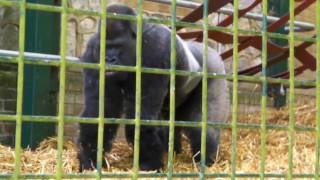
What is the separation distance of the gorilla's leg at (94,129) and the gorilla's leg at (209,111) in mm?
857

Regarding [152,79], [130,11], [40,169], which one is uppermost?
[130,11]

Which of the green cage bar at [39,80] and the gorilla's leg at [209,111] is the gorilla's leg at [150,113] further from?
the green cage bar at [39,80]

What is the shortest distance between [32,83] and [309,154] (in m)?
1.97

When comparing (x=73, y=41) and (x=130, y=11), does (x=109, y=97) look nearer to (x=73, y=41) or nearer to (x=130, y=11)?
(x=130, y=11)

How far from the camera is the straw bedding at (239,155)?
3260 millimetres

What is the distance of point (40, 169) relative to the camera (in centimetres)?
311

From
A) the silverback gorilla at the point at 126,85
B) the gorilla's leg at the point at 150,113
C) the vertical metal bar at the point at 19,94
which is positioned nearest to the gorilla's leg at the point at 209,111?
the silverback gorilla at the point at 126,85

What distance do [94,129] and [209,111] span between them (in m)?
1.15

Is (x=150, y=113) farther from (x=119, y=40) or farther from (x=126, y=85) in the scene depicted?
(x=119, y=40)

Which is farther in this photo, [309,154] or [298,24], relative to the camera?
[298,24]

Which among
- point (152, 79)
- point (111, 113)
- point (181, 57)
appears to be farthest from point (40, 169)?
point (181, 57)

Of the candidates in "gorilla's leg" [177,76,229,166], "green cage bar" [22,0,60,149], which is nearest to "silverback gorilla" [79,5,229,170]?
"gorilla's leg" [177,76,229,166]

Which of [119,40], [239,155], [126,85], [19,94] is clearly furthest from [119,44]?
[19,94]

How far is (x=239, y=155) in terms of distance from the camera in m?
4.06
